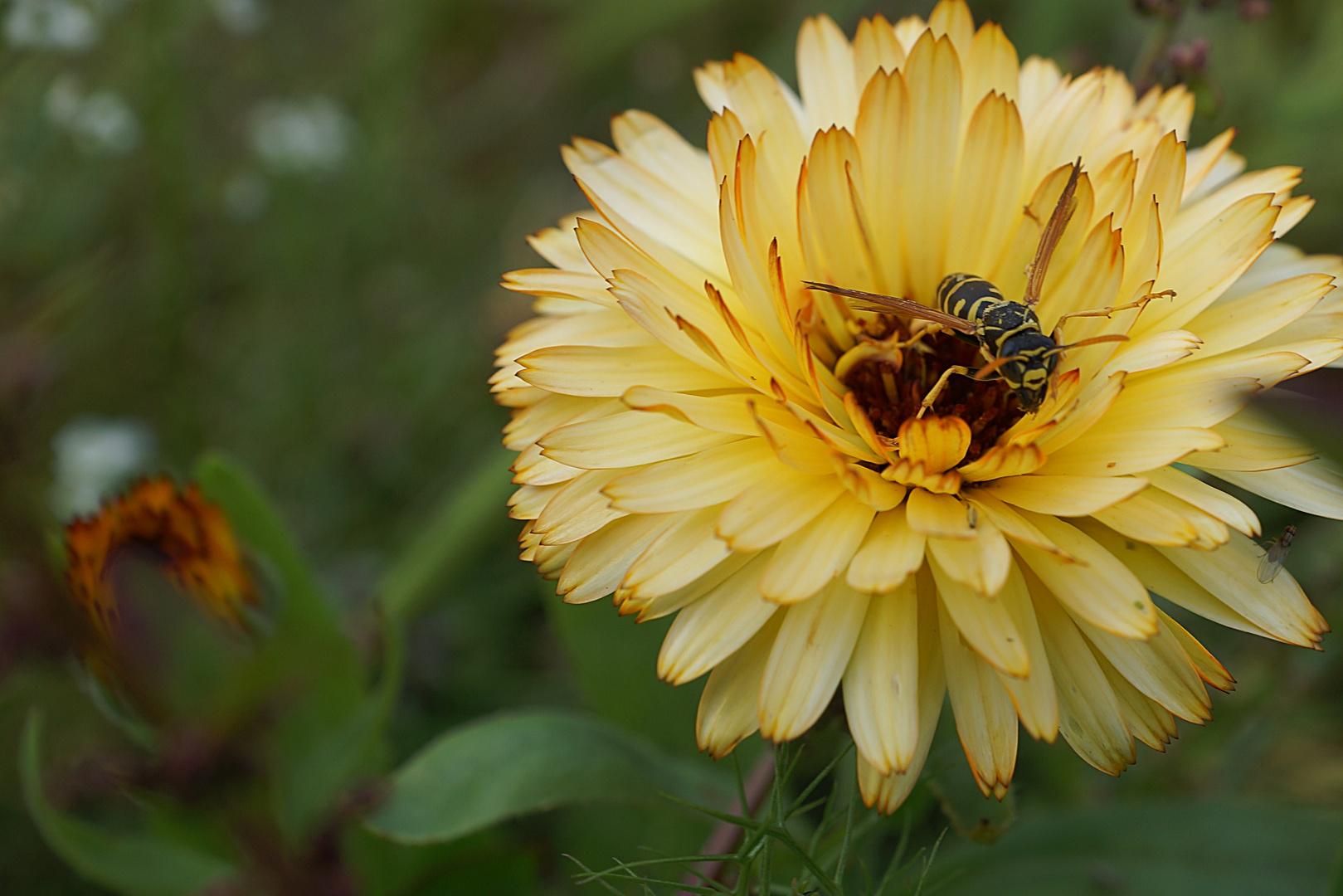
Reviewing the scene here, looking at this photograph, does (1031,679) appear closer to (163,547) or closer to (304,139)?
(163,547)

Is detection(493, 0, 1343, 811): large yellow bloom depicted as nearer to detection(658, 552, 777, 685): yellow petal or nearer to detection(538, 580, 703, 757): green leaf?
detection(658, 552, 777, 685): yellow petal

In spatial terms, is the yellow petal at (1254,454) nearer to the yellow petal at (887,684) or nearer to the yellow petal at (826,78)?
the yellow petal at (887,684)

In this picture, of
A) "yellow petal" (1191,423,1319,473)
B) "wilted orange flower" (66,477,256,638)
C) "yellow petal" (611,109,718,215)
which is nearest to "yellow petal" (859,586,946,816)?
"yellow petal" (1191,423,1319,473)

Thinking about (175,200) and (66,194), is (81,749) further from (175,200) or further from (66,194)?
(66,194)

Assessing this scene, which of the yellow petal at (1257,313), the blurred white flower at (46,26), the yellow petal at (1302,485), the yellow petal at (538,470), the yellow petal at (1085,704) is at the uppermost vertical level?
the blurred white flower at (46,26)

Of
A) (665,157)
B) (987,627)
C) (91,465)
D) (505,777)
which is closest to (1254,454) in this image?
(987,627)

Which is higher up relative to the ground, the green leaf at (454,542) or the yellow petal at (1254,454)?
the green leaf at (454,542)

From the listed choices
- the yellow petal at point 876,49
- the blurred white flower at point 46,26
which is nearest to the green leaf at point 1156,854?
the yellow petal at point 876,49

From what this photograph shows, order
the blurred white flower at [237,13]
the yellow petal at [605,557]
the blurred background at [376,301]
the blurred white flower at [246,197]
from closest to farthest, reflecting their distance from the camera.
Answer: the yellow petal at [605,557], the blurred background at [376,301], the blurred white flower at [237,13], the blurred white flower at [246,197]
